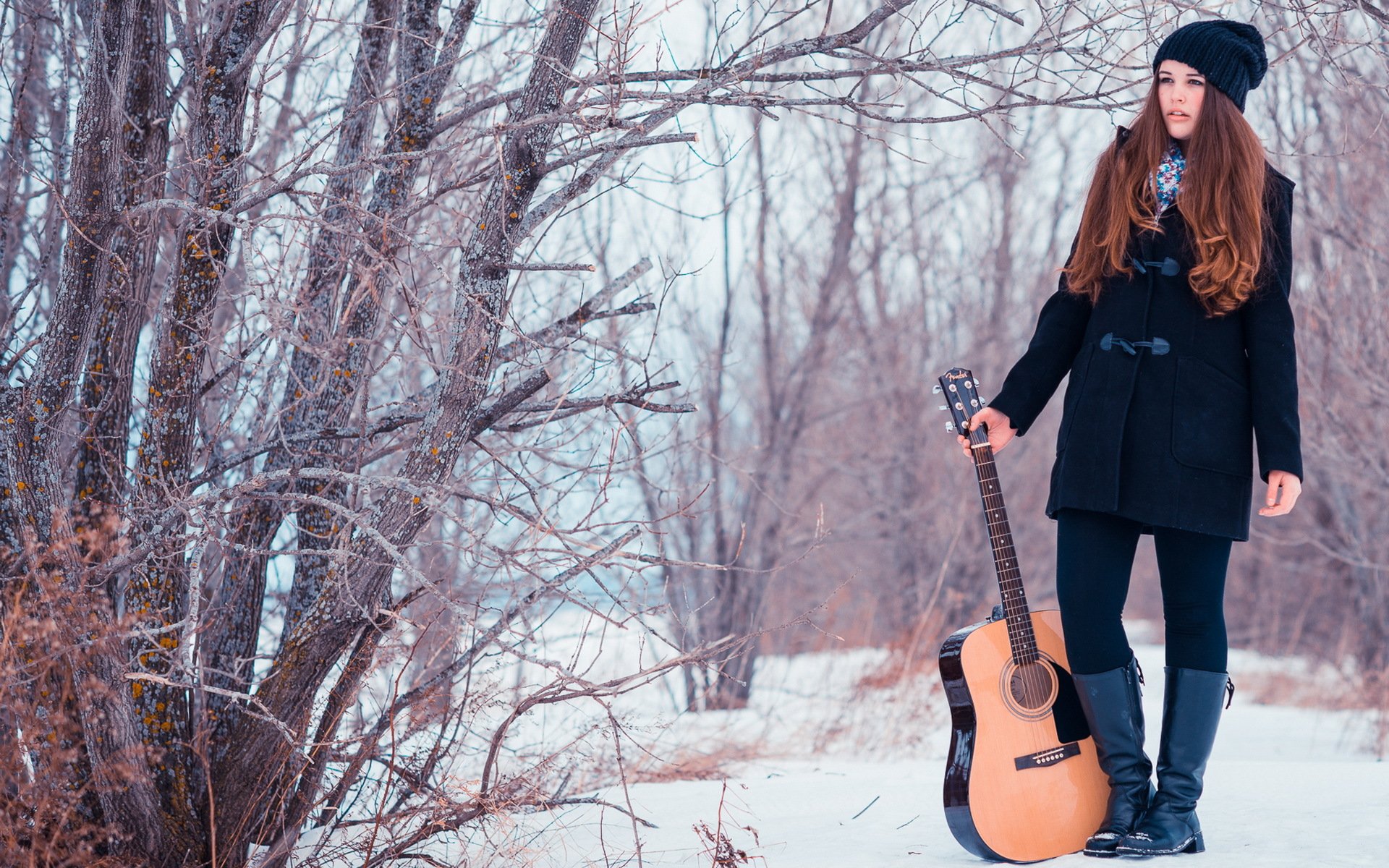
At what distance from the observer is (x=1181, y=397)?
2613 mm

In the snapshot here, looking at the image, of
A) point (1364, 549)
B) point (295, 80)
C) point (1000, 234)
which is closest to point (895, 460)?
point (1000, 234)

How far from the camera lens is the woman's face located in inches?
105

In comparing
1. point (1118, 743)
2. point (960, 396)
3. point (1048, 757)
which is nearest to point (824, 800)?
point (1048, 757)

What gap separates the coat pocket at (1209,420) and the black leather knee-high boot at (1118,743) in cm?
52

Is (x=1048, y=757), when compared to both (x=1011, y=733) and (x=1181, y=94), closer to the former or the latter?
(x=1011, y=733)

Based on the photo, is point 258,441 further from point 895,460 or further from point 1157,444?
point 895,460

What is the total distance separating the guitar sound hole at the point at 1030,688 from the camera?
2756 mm

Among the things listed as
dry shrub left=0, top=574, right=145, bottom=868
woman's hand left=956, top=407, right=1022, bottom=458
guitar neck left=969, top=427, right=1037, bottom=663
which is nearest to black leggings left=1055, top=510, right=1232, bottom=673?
guitar neck left=969, top=427, right=1037, bottom=663

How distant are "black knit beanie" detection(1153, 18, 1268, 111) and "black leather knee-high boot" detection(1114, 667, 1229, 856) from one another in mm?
1322

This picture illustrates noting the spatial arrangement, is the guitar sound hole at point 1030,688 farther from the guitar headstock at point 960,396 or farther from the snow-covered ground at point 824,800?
the guitar headstock at point 960,396

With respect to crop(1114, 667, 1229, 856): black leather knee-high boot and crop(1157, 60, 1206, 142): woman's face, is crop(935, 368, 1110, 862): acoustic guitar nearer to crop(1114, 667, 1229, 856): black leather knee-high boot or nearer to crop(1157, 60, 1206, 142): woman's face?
crop(1114, 667, 1229, 856): black leather knee-high boot

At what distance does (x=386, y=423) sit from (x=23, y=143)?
147cm

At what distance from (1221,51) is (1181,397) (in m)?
0.78

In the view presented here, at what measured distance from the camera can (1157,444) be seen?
103 inches
